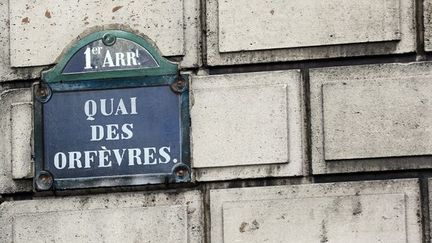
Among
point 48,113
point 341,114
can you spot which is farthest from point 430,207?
point 48,113

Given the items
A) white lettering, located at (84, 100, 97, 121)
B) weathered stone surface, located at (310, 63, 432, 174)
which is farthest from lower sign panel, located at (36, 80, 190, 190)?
weathered stone surface, located at (310, 63, 432, 174)

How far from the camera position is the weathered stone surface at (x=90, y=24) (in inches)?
197

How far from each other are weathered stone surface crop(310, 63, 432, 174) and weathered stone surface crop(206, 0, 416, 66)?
0.33 feet

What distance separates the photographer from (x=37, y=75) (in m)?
5.10

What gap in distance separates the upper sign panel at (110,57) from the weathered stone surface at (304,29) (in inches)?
11.7

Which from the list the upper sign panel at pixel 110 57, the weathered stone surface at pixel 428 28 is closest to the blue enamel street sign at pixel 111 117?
the upper sign panel at pixel 110 57

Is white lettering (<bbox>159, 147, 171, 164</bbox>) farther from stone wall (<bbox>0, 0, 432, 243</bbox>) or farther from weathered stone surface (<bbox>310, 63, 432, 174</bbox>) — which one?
weathered stone surface (<bbox>310, 63, 432, 174</bbox>)

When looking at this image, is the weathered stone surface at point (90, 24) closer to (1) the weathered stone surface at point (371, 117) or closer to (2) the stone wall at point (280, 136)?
(2) the stone wall at point (280, 136)

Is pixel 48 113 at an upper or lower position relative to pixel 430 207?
upper

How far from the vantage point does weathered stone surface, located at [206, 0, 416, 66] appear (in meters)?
4.86

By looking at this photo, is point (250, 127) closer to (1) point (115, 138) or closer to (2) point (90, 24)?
(1) point (115, 138)

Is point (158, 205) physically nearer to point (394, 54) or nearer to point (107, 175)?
point (107, 175)

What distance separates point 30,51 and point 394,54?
1.56 meters

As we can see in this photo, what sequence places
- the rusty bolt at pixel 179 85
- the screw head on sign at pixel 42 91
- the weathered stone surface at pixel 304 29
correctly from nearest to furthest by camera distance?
the weathered stone surface at pixel 304 29 < the rusty bolt at pixel 179 85 < the screw head on sign at pixel 42 91
